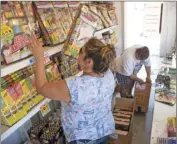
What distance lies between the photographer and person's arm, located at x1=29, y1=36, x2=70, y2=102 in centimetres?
122

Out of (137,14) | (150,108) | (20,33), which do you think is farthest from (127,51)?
(137,14)

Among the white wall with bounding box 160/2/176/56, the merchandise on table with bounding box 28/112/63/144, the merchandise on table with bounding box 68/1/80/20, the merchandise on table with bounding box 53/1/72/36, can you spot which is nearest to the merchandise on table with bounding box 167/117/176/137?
the merchandise on table with bounding box 28/112/63/144

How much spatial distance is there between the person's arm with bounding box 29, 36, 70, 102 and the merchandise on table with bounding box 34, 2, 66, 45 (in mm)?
295

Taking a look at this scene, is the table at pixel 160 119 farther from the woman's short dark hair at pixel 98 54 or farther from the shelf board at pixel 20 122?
the shelf board at pixel 20 122

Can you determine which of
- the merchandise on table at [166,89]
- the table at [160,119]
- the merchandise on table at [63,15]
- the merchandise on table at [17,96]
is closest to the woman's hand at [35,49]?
the merchandise on table at [17,96]

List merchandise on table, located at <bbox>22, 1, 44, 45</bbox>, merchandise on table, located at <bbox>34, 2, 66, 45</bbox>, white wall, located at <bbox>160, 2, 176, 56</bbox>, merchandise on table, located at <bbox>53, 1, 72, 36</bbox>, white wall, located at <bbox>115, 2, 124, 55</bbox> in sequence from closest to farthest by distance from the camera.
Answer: merchandise on table, located at <bbox>22, 1, 44, 45</bbox> < merchandise on table, located at <bbox>34, 2, 66, 45</bbox> < merchandise on table, located at <bbox>53, 1, 72, 36</bbox> < white wall, located at <bbox>115, 2, 124, 55</bbox> < white wall, located at <bbox>160, 2, 176, 56</bbox>

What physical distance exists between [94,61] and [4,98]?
56cm

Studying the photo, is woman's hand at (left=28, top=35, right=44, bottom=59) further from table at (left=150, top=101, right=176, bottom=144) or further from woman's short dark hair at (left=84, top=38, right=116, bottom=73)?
table at (left=150, top=101, right=176, bottom=144)

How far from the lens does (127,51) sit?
3.25 metres

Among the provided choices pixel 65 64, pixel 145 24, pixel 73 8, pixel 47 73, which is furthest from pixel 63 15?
pixel 145 24

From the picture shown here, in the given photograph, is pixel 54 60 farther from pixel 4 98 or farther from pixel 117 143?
pixel 117 143

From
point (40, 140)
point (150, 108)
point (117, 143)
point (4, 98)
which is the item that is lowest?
point (150, 108)

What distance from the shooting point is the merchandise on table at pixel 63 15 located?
5.60 ft

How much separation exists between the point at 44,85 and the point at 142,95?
245 cm
